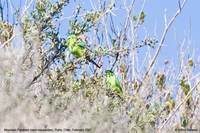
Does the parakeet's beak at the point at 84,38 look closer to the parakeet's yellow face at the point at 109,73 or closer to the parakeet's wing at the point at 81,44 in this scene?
the parakeet's wing at the point at 81,44

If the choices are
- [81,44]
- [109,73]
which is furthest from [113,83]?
[81,44]

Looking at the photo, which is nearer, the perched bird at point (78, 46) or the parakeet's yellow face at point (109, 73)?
the perched bird at point (78, 46)

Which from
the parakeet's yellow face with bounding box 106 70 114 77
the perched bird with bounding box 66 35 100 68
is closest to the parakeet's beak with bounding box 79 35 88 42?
the perched bird with bounding box 66 35 100 68

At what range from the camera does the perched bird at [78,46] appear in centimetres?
366

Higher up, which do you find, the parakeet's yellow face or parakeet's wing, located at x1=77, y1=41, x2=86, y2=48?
parakeet's wing, located at x1=77, y1=41, x2=86, y2=48

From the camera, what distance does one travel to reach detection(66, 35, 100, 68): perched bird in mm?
3662

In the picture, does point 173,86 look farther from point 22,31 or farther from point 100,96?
point 22,31

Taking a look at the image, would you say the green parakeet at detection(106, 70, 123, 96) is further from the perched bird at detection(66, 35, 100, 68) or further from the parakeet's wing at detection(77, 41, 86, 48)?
the parakeet's wing at detection(77, 41, 86, 48)

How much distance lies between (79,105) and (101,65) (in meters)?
1.20

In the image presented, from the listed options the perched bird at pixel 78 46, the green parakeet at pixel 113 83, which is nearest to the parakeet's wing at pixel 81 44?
the perched bird at pixel 78 46

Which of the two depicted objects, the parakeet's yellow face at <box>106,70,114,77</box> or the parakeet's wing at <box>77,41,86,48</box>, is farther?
the parakeet's yellow face at <box>106,70,114,77</box>

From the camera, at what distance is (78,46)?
3.69 meters

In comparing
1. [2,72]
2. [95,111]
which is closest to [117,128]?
[95,111]

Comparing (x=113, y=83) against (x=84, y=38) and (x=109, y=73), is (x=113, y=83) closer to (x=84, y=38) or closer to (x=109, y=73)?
(x=109, y=73)
